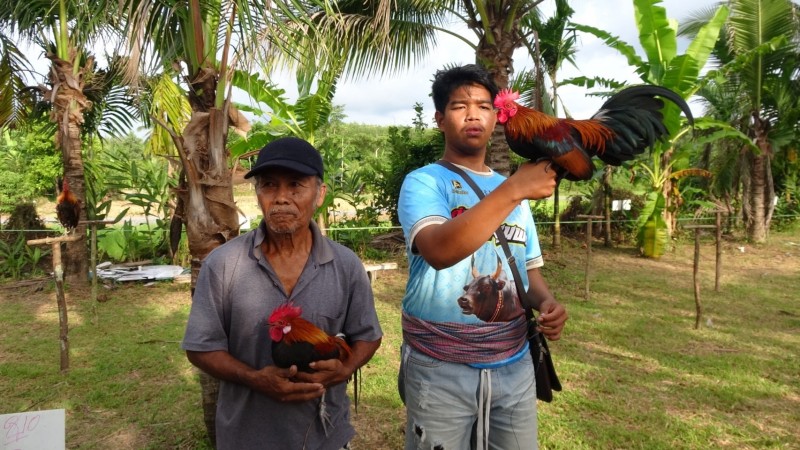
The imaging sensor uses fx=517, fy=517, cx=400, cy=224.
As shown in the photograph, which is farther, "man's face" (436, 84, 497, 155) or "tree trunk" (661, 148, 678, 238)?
"tree trunk" (661, 148, 678, 238)

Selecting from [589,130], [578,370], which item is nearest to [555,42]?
[578,370]

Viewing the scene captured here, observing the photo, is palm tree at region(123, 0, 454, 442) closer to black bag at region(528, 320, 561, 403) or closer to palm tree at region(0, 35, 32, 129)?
black bag at region(528, 320, 561, 403)

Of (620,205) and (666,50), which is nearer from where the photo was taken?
(666,50)

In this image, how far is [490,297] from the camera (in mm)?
1685

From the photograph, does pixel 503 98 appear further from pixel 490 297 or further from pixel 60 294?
pixel 60 294

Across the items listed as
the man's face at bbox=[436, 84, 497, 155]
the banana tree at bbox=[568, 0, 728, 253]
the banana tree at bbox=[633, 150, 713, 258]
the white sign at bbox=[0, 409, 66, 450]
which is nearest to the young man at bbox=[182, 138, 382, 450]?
the man's face at bbox=[436, 84, 497, 155]

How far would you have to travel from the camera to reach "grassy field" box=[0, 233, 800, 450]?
143 inches

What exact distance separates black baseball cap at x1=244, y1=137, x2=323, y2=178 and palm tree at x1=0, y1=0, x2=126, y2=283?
17.7 ft

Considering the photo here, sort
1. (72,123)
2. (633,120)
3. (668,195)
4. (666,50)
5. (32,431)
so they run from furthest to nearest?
(668,195)
(666,50)
(72,123)
(32,431)
(633,120)

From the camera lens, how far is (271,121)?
27.9ft

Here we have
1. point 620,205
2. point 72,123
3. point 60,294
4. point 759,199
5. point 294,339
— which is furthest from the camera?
point 759,199

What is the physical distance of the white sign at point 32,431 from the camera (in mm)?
2016

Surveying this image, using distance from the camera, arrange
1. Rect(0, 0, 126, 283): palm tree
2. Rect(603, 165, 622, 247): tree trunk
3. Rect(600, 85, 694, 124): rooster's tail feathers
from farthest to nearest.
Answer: Rect(603, 165, 622, 247): tree trunk, Rect(0, 0, 126, 283): palm tree, Rect(600, 85, 694, 124): rooster's tail feathers

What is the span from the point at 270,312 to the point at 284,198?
0.36 metres
